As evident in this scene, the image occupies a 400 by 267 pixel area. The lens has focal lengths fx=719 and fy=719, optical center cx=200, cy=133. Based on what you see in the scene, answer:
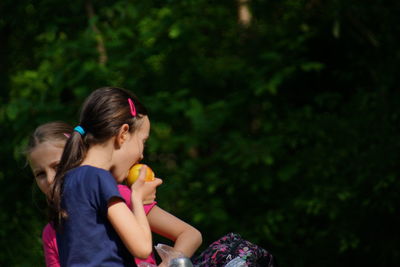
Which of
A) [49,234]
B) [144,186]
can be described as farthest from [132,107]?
[49,234]

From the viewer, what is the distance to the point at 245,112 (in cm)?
661

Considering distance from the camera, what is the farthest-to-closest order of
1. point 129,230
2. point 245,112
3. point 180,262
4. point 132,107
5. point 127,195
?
1. point 245,112
2. point 127,195
3. point 132,107
4. point 180,262
5. point 129,230

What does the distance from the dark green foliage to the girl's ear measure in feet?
11.9

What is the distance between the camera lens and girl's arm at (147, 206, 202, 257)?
2.48m

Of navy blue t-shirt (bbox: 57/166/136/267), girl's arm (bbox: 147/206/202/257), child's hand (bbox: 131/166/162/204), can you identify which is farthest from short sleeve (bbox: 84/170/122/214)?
girl's arm (bbox: 147/206/202/257)

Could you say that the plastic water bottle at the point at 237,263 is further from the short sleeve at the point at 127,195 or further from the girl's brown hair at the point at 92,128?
the girl's brown hair at the point at 92,128

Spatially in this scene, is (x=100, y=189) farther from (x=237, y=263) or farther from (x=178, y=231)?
(x=237, y=263)

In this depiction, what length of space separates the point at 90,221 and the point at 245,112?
4.49 meters

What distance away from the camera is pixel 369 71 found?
263 inches

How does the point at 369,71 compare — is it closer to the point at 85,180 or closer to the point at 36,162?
the point at 36,162

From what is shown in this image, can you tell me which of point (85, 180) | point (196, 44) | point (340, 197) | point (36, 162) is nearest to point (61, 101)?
point (196, 44)

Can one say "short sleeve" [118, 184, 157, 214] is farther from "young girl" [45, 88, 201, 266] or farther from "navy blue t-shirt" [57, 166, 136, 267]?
"navy blue t-shirt" [57, 166, 136, 267]

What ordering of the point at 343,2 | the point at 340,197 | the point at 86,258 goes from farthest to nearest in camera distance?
1. the point at 343,2
2. the point at 340,197
3. the point at 86,258

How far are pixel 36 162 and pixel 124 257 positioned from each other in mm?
822
